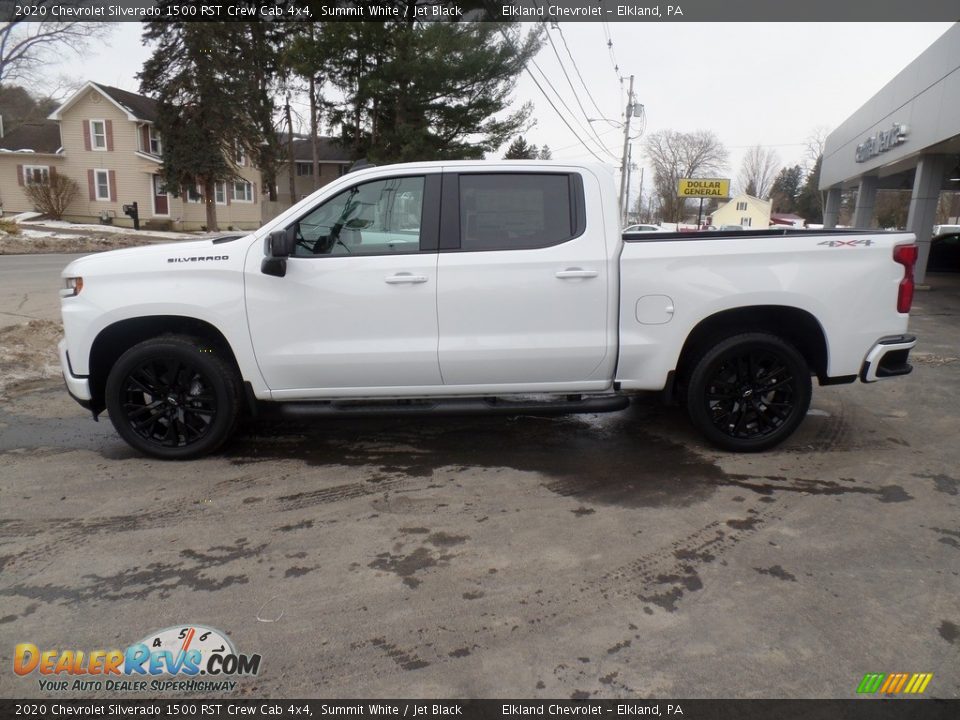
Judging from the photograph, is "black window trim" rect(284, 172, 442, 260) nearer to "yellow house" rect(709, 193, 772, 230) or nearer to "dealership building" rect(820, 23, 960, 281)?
"dealership building" rect(820, 23, 960, 281)

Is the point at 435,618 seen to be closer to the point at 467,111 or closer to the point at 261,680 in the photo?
the point at 261,680

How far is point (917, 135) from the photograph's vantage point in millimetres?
15180

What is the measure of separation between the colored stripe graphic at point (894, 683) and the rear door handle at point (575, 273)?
2.65 meters

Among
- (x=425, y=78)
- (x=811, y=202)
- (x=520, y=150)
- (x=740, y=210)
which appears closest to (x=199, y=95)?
(x=425, y=78)

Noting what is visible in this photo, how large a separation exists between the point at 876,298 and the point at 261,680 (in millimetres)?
4355

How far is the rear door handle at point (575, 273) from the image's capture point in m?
4.29

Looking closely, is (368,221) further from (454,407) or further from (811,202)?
(811,202)

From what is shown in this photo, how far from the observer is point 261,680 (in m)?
2.45

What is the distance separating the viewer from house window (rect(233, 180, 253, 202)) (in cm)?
4425

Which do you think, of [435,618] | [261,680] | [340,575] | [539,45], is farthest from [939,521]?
[539,45]

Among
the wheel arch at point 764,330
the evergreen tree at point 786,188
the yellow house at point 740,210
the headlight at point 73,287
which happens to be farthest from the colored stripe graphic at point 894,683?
the evergreen tree at point 786,188

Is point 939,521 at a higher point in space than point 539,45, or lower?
lower

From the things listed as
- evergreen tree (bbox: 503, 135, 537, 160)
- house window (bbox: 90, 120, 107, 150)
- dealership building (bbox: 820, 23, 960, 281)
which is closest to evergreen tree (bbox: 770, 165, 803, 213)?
evergreen tree (bbox: 503, 135, 537, 160)
